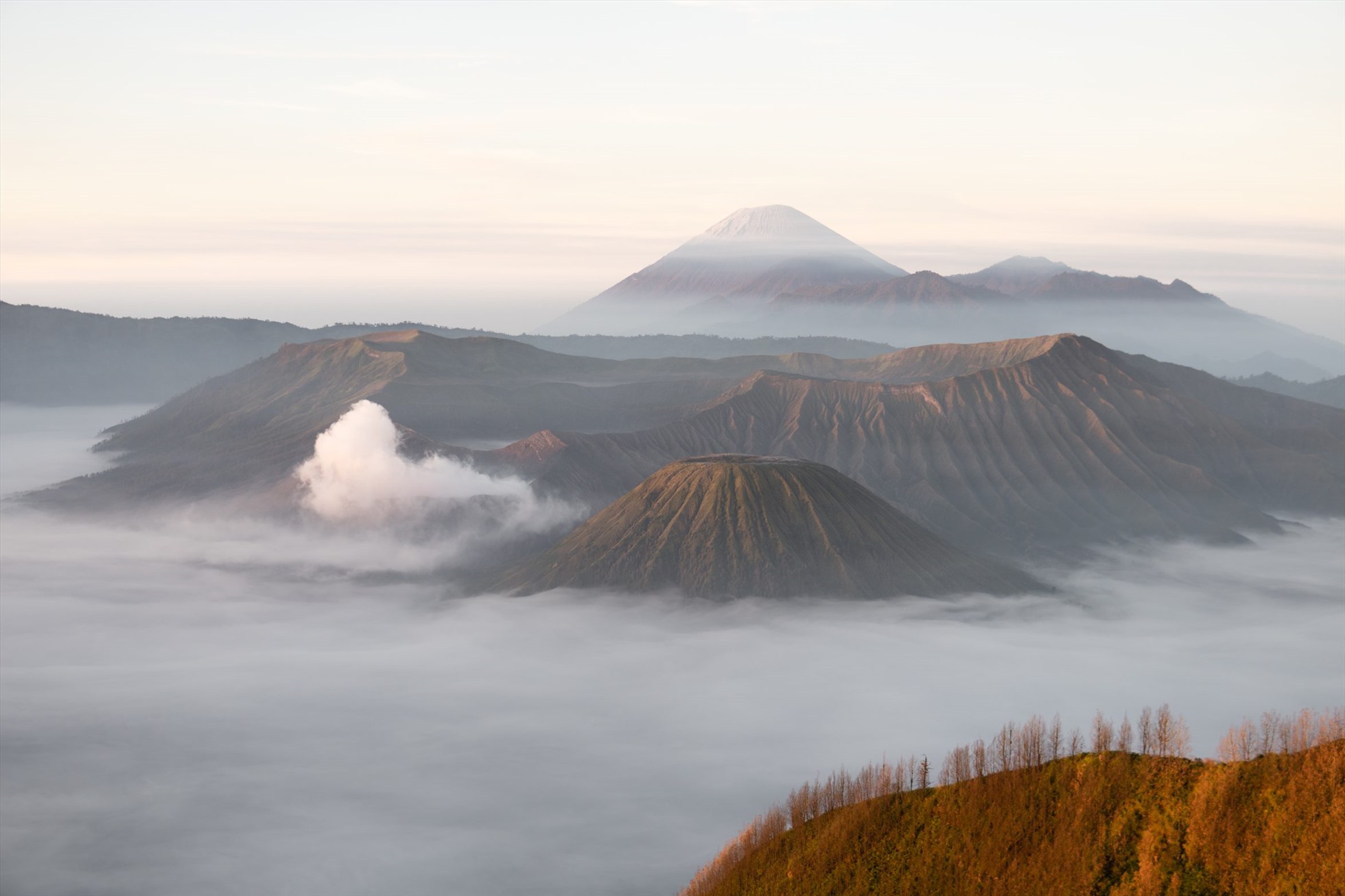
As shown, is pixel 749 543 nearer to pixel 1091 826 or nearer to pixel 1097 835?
pixel 1091 826

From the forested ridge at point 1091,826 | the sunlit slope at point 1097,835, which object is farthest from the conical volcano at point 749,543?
the sunlit slope at point 1097,835

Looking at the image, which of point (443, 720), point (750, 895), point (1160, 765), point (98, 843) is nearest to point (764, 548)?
point (443, 720)

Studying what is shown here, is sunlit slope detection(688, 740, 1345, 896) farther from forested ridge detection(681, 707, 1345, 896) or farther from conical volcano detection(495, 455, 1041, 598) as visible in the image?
conical volcano detection(495, 455, 1041, 598)

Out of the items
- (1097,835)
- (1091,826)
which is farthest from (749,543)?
(1097,835)

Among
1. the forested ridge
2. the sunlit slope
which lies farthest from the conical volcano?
the sunlit slope

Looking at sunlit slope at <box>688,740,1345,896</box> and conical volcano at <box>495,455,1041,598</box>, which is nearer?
sunlit slope at <box>688,740,1345,896</box>

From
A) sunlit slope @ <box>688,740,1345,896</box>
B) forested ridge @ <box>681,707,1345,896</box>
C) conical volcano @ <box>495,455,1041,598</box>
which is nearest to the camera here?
sunlit slope @ <box>688,740,1345,896</box>
